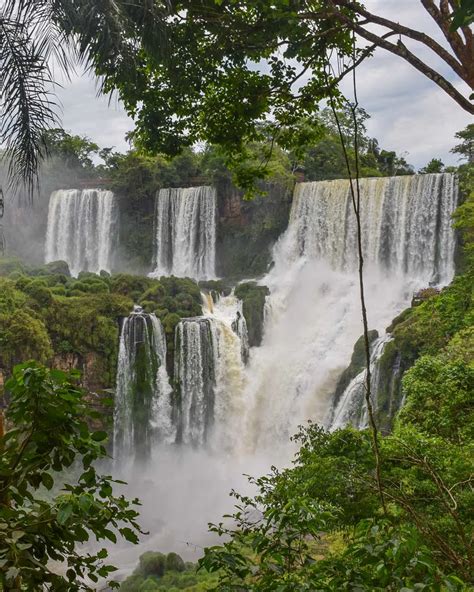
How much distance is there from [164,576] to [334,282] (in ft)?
40.3

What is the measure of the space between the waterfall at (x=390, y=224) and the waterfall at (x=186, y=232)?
404 cm

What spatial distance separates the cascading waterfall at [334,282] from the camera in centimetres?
1742

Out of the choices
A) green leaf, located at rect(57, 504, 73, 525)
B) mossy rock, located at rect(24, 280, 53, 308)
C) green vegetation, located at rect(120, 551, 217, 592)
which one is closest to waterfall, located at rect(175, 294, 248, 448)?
mossy rock, located at rect(24, 280, 53, 308)

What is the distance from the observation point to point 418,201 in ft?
60.7

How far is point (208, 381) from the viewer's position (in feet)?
58.7

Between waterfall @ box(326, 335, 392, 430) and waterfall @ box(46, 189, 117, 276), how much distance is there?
48.3 feet

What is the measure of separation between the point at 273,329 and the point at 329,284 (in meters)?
2.64

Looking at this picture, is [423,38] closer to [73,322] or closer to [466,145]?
[73,322]

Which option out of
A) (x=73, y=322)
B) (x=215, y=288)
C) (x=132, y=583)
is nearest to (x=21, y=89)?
(x=132, y=583)

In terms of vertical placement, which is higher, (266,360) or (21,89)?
(21,89)

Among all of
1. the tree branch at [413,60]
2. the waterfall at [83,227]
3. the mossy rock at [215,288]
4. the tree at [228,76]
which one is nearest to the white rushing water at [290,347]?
the mossy rock at [215,288]

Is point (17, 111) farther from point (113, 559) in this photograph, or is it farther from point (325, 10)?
point (113, 559)

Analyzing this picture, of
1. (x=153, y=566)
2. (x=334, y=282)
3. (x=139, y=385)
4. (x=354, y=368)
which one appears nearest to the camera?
(x=153, y=566)

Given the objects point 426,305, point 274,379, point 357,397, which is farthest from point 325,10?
point 274,379
